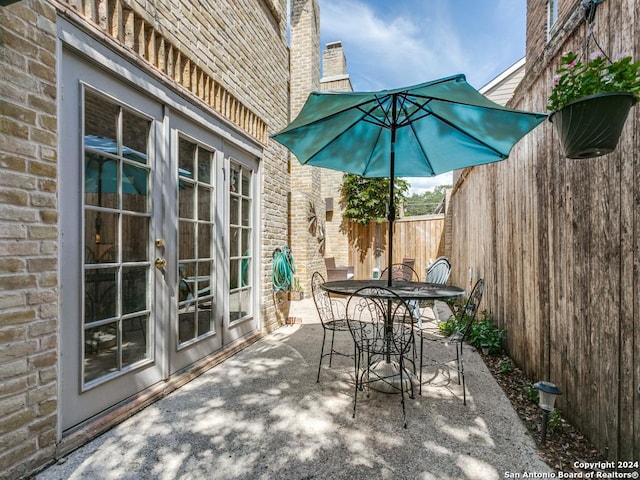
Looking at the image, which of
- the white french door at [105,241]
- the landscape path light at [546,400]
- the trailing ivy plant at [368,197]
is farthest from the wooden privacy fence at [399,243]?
the white french door at [105,241]

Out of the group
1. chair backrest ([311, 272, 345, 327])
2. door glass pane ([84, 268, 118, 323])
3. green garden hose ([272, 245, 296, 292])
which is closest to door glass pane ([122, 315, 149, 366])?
door glass pane ([84, 268, 118, 323])

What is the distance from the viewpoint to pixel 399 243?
29.4 ft

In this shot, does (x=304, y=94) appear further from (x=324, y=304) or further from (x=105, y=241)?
(x=105, y=241)

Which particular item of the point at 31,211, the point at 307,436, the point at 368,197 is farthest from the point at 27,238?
the point at 368,197

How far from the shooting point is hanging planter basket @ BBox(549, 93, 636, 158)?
134 cm

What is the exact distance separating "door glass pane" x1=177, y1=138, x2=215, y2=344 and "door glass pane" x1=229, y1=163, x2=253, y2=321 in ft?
1.24

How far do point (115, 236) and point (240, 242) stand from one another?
1.66 metres

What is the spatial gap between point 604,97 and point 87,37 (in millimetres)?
2672

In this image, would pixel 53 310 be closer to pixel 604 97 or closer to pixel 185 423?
pixel 185 423

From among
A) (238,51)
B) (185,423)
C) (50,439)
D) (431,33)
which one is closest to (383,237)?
(431,33)

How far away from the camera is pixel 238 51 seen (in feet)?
11.6

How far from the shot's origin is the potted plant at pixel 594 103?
131 cm

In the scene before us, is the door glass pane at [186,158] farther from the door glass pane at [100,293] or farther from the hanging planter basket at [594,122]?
the hanging planter basket at [594,122]

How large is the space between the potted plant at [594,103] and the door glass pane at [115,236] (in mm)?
2577
